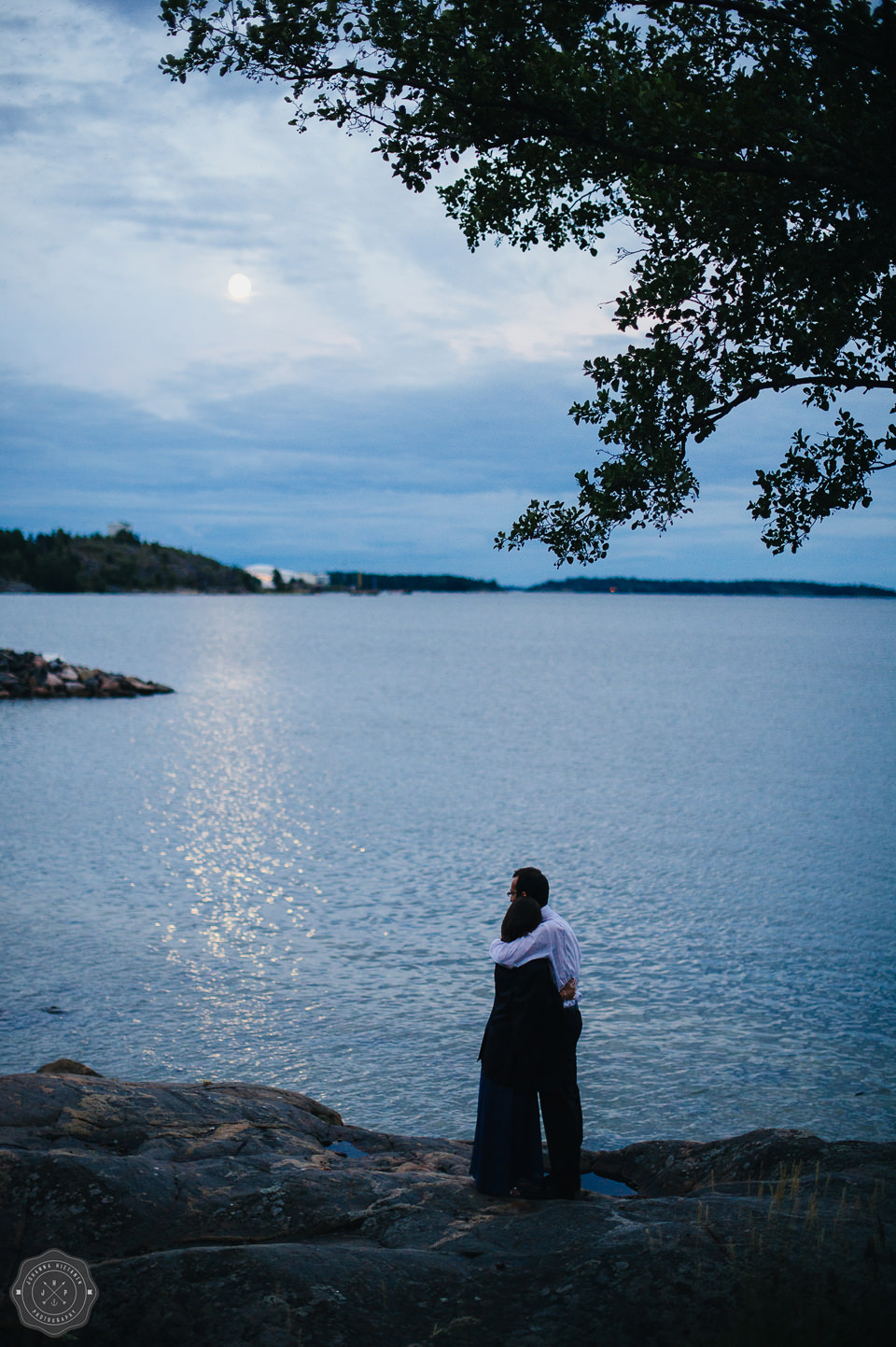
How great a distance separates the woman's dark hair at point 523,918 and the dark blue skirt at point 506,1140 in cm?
115

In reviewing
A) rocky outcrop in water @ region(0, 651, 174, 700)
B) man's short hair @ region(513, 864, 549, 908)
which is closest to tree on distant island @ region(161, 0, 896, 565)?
man's short hair @ region(513, 864, 549, 908)

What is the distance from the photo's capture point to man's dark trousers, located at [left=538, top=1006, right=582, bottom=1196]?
786 cm

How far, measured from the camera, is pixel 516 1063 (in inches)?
306

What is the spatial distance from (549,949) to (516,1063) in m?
0.87

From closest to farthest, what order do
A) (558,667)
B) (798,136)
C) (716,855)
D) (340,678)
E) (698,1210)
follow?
(698,1210)
(798,136)
(716,855)
(340,678)
(558,667)

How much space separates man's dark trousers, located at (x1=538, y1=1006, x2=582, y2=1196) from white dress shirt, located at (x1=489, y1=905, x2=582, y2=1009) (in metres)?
0.24

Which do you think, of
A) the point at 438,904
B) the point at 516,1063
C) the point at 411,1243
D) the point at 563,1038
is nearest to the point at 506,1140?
the point at 516,1063

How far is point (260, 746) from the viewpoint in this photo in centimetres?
4297

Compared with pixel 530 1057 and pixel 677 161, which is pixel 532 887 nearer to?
pixel 530 1057

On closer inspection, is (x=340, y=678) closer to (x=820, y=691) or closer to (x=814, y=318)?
(x=820, y=691)

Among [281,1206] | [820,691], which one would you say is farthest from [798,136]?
[820,691]

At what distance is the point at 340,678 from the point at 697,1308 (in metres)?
74.5

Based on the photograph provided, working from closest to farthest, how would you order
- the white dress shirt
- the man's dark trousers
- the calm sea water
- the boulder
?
the white dress shirt
the man's dark trousers
the boulder
the calm sea water

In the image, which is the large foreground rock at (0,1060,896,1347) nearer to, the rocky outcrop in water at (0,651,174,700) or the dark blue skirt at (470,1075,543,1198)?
the dark blue skirt at (470,1075,543,1198)
